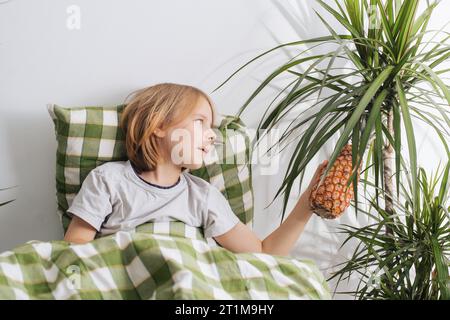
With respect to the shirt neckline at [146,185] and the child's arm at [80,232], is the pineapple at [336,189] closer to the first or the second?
the shirt neckline at [146,185]

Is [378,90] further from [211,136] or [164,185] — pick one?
[164,185]

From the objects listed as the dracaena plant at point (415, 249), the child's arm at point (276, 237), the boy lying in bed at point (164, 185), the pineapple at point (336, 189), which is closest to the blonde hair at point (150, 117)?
the boy lying in bed at point (164, 185)

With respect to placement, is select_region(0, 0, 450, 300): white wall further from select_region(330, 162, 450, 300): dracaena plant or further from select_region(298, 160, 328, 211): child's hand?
select_region(330, 162, 450, 300): dracaena plant

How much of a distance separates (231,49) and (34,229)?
3.09 feet

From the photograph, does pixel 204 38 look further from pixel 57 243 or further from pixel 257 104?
pixel 57 243

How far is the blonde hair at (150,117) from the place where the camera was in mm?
1725

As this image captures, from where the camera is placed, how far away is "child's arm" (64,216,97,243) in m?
1.64

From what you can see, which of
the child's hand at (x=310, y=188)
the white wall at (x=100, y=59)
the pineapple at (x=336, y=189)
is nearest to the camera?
the pineapple at (x=336, y=189)

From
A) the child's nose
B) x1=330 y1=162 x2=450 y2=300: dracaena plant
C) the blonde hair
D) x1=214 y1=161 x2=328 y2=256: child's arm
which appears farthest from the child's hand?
the blonde hair

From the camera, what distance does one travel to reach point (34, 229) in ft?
6.47

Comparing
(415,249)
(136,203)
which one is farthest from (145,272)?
(415,249)

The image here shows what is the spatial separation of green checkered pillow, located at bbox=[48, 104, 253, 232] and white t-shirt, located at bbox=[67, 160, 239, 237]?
6 centimetres

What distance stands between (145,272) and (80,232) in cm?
41

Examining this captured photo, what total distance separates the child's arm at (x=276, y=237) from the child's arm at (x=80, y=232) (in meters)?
0.40
